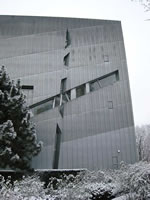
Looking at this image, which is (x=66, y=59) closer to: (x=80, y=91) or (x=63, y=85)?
(x=63, y=85)

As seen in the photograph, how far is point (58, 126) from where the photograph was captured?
16094 millimetres

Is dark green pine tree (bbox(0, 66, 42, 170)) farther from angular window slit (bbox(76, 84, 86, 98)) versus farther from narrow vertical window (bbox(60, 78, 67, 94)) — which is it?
angular window slit (bbox(76, 84, 86, 98))

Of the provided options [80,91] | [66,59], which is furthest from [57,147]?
[66,59]

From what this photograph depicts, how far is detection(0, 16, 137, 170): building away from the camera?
15.6m

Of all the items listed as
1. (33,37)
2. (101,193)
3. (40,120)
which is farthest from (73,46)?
(101,193)

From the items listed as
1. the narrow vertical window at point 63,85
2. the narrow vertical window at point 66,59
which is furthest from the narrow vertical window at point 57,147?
the narrow vertical window at point 66,59

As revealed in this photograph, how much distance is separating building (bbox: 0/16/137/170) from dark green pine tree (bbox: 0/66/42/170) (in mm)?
3625

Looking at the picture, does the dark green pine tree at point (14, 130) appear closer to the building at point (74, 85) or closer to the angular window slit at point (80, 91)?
the building at point (74, 85)

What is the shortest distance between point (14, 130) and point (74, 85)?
6902mm

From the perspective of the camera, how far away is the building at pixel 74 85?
1562cm

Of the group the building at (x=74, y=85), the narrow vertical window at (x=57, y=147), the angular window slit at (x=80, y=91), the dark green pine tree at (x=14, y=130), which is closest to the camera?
the dark green pine tree at (x=14, y=130)

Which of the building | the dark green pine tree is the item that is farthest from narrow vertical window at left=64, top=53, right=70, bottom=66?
the dark green pine tree

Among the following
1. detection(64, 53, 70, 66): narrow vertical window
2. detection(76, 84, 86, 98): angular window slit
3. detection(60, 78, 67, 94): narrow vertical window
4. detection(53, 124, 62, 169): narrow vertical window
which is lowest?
detection(53, 124, 62, 169): narrow vertical window

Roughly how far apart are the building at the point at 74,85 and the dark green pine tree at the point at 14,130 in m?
3.63
